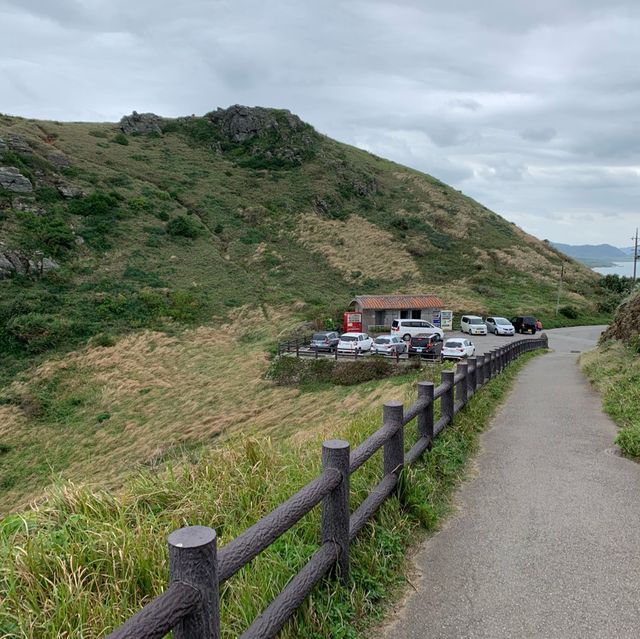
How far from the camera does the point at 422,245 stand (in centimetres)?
5681

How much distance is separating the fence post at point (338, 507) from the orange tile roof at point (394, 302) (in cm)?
3298

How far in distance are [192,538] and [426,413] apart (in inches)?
175

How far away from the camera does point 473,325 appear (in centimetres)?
3728

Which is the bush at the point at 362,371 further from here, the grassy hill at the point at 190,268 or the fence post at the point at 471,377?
the fence post at the point at 471,377

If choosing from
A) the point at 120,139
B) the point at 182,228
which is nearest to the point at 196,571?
the point at 182,228

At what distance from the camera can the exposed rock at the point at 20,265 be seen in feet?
110

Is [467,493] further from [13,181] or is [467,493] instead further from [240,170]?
[240,170]

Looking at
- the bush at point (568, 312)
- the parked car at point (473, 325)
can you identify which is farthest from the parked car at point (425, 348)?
the bush at point (568, 312)

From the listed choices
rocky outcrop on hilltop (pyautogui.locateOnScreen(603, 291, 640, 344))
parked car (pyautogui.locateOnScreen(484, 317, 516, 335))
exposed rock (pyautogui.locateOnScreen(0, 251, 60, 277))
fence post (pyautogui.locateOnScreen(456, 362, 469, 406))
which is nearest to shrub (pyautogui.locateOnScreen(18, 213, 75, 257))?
exposed rock (pyautogui.locateOnScreen(0, 251, 60, 277))

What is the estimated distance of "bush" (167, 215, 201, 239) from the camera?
4681 cm

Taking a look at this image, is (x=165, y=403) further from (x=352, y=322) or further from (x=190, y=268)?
(x=190, y=268)

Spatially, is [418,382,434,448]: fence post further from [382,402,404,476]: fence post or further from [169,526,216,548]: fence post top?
[169,526,216,548]: fence post top

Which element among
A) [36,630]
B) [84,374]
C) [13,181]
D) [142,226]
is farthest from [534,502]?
[13,181]

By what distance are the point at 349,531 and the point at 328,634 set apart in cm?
70
